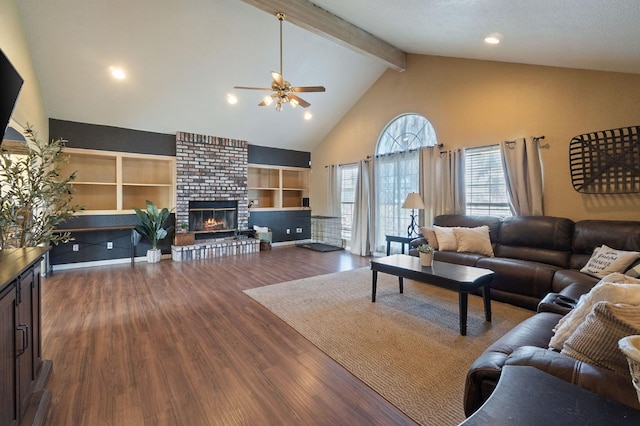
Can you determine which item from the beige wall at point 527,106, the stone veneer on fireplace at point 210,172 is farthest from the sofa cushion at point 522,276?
the stone veneer on fireplace at point 210,172

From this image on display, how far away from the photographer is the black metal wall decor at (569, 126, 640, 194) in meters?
3.40

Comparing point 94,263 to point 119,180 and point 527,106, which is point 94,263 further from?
point 527,106

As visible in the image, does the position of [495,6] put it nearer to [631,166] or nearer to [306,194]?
[631,166]

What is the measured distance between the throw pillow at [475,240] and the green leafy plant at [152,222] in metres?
5.34

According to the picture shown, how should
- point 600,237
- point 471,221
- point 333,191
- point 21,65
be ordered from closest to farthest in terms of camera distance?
1. point 600,237
2. point 21,65
3. point 471,221
4. point 333,191

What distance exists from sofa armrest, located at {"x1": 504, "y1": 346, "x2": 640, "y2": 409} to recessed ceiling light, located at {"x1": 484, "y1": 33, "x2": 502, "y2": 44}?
3.45 metres

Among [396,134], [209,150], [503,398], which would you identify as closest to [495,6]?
[503,398]

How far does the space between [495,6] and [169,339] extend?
4.21 meters

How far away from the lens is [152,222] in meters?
5.73

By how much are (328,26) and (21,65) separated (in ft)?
13.1

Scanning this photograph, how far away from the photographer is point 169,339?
270cm

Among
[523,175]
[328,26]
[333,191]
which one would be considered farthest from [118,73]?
[523,175]

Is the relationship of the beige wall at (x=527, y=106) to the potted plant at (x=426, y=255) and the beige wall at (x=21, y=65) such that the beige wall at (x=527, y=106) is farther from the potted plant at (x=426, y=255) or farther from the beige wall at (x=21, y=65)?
the beige wall at (x=21, y=65)

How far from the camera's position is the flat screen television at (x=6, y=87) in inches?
73.2
